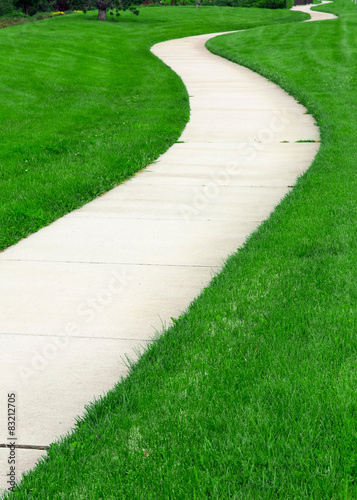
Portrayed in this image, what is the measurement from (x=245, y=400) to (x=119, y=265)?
A: 7.52 ft

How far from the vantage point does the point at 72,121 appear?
1073cm

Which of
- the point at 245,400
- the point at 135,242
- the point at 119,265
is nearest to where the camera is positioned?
the point at 245,400

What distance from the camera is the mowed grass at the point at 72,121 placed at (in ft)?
22.2

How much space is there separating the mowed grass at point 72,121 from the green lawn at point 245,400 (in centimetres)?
250

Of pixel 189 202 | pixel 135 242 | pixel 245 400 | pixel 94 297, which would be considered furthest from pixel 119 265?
pixel 245 400

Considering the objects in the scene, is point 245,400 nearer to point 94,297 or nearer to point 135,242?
point 94,297

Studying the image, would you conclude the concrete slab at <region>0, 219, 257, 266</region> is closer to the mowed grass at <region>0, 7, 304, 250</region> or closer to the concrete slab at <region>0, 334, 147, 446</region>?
the mowed grass at <region>0, 7, 304, 250</region>

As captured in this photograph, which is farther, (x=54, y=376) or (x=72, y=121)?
(x=72, y=121)

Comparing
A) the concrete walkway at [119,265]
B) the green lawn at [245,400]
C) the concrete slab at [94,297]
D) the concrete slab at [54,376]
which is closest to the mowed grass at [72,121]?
the concrete walkway at [119,265]

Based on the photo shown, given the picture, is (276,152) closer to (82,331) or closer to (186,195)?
(186,195)

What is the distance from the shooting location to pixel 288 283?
14.2 feet

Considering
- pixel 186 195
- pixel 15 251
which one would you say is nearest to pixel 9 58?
pixel 186 195

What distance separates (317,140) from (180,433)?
7605mm

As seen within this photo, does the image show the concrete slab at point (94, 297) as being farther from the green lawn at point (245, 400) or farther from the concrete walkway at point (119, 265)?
the green lawn at point (245, 400)
